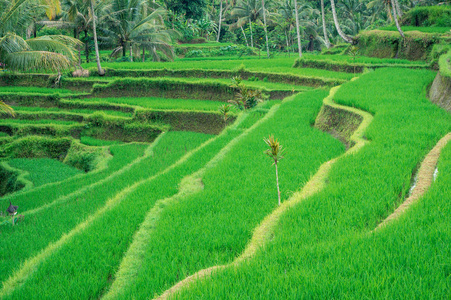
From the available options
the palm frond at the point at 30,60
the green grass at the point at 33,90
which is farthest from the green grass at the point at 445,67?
the green grass at the point at 33,90

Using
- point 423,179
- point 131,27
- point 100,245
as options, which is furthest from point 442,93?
point 131,27

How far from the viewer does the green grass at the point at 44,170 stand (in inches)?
324

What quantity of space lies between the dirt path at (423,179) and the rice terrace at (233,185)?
0.02 m

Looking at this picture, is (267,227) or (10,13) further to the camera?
(10,13)

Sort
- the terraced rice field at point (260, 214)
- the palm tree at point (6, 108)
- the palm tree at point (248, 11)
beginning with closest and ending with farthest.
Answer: the terraced rice field at point (260, 214), the palm tree at point (6, 108), the palm tree at point (248, 11)

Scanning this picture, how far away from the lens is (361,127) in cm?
579

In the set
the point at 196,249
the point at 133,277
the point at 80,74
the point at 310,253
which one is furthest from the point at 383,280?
the point at 80,74

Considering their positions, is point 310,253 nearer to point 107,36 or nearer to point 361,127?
point 361,127

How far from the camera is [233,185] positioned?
4633mm

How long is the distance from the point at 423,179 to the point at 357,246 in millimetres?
1559

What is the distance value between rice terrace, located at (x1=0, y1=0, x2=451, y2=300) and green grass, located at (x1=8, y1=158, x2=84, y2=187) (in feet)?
0.20

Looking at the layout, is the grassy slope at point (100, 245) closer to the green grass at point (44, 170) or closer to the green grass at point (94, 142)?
the green grass at point (44, 170)

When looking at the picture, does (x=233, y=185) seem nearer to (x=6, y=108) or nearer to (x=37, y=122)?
(x=6, y=108)

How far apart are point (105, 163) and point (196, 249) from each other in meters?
5.79
